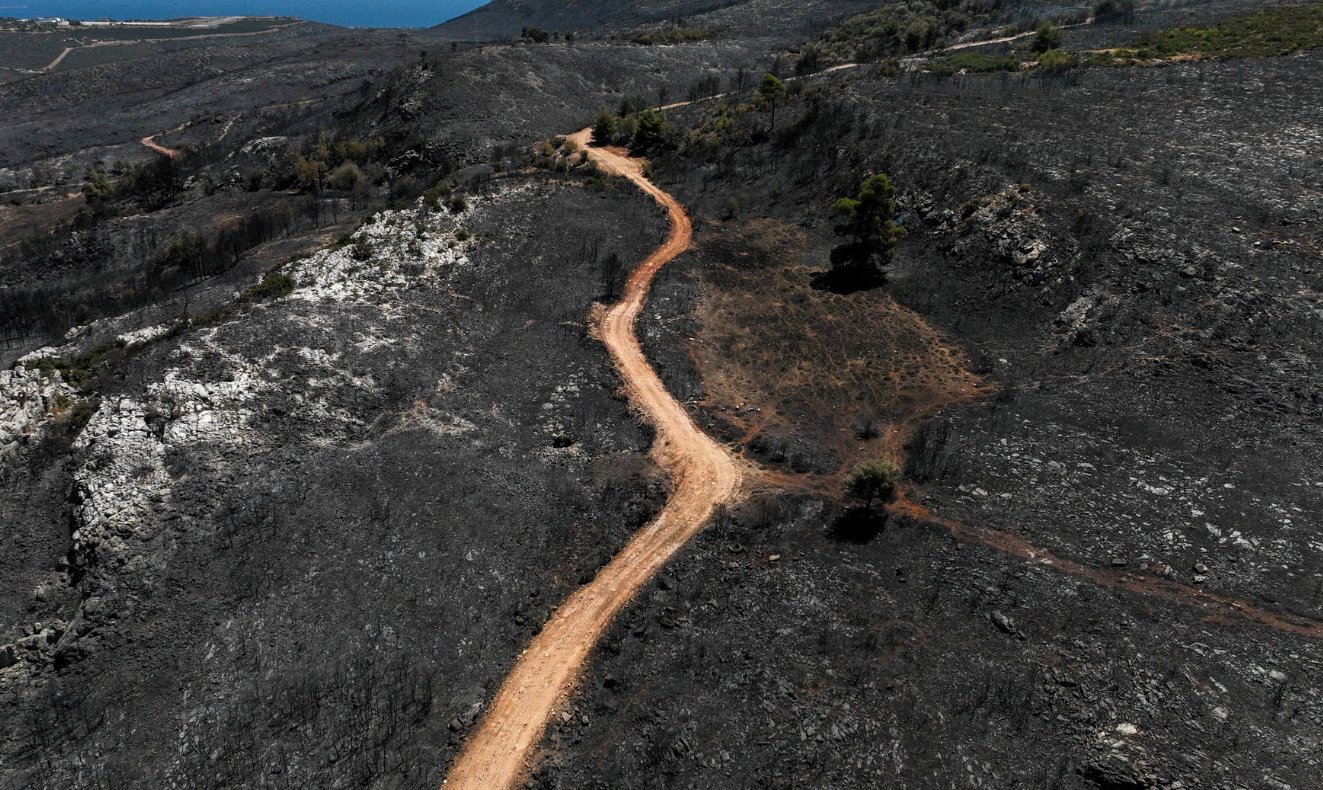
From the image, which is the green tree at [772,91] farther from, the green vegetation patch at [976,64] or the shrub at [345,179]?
the shrub at [345,179]

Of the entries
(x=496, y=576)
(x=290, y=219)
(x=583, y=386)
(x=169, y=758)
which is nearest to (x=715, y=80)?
(x=290, y=219)

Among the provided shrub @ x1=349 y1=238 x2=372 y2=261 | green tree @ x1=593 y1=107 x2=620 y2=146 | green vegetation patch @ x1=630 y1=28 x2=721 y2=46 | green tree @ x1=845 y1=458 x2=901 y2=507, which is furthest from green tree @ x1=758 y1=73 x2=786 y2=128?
green vegetation patch @ x1=630 y1=28 x2=721 y2=46

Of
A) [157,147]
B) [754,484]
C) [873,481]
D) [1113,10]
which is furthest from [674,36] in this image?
[873,481]

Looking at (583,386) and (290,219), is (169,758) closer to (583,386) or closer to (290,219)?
(583,386)

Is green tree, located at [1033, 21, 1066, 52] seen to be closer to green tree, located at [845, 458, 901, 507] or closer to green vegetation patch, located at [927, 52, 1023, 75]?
green vegetation patch, located at [927, 52, 1023, 75]

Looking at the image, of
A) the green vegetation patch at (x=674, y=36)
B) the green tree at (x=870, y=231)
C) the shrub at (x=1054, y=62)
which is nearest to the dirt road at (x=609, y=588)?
the green tree at (x=870, y=231)
